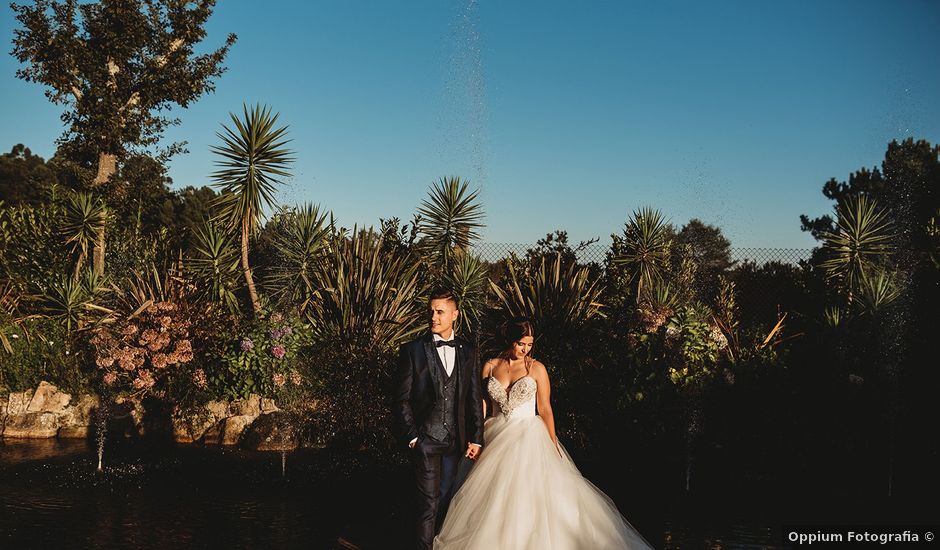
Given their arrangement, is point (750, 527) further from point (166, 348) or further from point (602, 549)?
point (166, 348)

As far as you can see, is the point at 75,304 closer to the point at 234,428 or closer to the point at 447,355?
the point at 234,428

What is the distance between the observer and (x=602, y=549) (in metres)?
5.66

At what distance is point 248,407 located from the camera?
12.7 meters

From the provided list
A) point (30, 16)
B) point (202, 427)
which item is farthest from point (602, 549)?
point (30, 16)

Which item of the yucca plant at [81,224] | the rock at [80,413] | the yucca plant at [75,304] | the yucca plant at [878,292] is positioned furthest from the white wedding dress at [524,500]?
the yucca plant at [81,224]

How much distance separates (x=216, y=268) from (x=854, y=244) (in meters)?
10.9

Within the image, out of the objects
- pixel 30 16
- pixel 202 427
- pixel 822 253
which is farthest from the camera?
pixel 30 16

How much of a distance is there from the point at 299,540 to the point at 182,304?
7.07 m

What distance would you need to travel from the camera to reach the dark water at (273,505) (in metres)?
7.06

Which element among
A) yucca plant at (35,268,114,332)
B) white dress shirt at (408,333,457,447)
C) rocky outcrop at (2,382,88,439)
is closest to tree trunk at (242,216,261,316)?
yucca plant at (35,268,114,332)

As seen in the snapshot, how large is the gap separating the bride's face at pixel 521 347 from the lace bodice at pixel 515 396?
0.16 metres

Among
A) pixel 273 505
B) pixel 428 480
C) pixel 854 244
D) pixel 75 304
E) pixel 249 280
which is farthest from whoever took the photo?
pixel 854 244

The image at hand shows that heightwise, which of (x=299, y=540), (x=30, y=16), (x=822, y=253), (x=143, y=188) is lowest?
(x=299, y=540)

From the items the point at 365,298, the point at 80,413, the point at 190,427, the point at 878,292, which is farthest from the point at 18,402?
the point at 878,292
